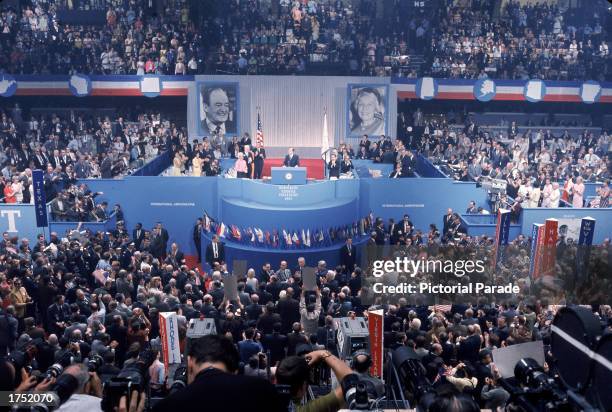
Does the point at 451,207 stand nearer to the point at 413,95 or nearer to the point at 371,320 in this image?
the point at 413,95

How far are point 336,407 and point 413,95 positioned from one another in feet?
59.8

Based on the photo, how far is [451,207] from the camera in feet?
53.5

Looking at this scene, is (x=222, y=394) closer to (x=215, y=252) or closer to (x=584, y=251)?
(x=584, y=251)

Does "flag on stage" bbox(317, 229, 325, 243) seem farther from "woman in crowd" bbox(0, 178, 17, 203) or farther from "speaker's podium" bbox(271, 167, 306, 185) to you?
"woman in crowd" bbox(0, 178, 17, 203)

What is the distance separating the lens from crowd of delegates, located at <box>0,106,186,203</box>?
1540 centimetres

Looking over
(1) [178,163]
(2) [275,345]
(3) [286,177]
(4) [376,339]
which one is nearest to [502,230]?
(3) [286,177]

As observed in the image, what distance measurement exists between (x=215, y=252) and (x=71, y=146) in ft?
22.7

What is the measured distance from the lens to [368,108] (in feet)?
68.0

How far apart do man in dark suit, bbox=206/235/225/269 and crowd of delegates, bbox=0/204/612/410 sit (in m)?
1.25

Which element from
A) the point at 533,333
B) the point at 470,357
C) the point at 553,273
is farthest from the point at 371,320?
the point at 553,273

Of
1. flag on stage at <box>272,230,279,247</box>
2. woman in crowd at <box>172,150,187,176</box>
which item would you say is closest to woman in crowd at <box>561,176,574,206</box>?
flag on stage at <box>272,230,279,247</box>

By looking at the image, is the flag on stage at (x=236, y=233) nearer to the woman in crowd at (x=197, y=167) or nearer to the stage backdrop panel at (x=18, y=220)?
the woman in crowd at (x=197, y=167)

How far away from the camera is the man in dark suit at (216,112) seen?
2034 centimetres

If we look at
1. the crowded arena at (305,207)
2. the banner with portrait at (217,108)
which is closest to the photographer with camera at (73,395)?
the crowded arena at (305,207)
